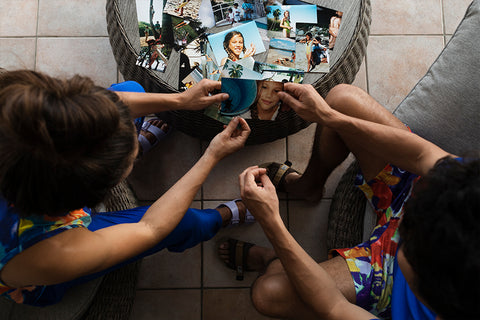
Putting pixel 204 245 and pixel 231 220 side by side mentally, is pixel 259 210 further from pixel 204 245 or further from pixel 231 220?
pixel 204 245

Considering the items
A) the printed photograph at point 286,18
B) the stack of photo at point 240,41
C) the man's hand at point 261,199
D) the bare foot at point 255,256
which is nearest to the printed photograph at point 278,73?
the stack of photo at point 240,41

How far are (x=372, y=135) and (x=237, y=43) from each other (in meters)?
0.54

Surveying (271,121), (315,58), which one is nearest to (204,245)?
(271,121)

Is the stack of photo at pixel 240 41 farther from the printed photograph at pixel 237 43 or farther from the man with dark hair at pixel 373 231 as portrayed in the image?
the man with dark hair at pixel 373 231

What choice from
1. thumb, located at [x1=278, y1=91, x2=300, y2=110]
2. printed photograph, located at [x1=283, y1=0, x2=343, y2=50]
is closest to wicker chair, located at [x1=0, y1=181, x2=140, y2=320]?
thumb, located at [x1=278, y1=91, x2=300, y2=110]

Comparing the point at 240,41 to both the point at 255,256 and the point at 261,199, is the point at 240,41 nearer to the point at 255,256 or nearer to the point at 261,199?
the point at 261,199

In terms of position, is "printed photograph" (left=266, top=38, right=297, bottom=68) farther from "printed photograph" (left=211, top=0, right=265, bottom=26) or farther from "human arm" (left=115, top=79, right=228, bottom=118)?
"human arm" (left=115, top=79, right=228, bottom=118)

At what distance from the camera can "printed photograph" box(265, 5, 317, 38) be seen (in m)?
1.26

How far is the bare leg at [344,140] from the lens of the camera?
Answer: 1187 mm

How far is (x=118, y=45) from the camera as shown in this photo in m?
1.29

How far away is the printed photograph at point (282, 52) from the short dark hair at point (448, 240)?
Result: 0.65 metres

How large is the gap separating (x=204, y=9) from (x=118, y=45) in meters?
0.33

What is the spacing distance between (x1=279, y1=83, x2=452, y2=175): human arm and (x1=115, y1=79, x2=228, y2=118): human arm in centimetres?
23

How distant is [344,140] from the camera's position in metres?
1.26
